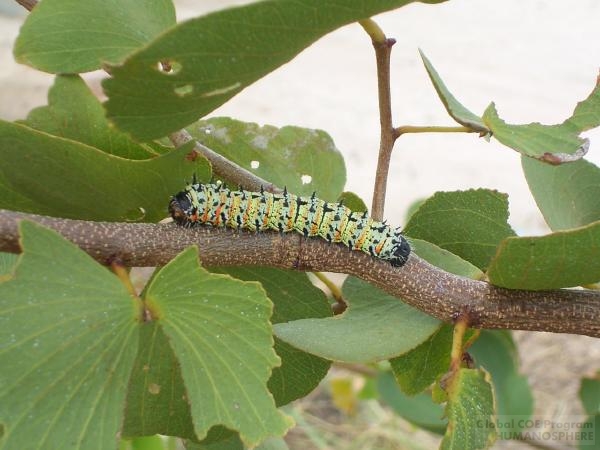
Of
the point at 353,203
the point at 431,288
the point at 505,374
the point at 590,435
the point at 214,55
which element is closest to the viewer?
the point at 214,55

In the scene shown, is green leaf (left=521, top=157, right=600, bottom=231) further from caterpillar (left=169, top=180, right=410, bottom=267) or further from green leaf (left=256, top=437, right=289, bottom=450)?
green leaf (left=256, top=437, right=289, bottom=450)

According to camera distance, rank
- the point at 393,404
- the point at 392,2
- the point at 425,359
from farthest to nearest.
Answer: the point at 393,404 → the point at 425,359 → the point at 392,2

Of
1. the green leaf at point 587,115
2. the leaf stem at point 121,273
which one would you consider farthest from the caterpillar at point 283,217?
the green leaf at point 587,115

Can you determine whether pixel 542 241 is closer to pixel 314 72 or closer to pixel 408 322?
pixel 408 322

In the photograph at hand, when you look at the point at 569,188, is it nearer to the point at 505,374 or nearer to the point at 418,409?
the point at 505,374

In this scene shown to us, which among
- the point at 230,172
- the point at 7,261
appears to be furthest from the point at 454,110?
the point at 7,261

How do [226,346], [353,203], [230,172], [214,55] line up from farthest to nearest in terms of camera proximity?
[353,203]
[230,172]
[226,346]
[214,55]

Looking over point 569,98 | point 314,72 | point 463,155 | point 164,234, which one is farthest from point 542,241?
point 314,72

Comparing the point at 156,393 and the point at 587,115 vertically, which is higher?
the point at 587,115
